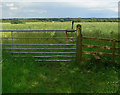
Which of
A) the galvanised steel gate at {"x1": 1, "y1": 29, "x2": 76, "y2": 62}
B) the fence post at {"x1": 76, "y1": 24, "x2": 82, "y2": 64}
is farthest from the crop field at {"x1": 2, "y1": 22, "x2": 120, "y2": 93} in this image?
the galvanised steel gate at {"x1": 1, "y1": 29, "x2": 76, "y2": 62}

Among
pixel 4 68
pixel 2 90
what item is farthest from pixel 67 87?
pixel 4 68

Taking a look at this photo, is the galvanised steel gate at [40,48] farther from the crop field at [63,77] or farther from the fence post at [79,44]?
the crop field at [63,77]

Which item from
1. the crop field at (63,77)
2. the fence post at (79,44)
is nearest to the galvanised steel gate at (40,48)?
the fence post at (79,44)

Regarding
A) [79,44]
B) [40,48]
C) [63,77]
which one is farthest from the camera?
[40,48]

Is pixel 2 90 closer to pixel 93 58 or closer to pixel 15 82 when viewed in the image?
pixel 15 82

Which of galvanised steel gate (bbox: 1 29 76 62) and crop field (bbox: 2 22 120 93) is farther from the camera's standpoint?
galvanised steel gate (bbox: 1 29 76 62)

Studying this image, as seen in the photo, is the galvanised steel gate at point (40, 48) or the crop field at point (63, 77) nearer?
the crop field at point (63, 77)

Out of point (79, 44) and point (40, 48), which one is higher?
point (79, 44)

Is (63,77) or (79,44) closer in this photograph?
(63,77)

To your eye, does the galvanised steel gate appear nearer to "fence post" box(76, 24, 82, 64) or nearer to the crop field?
"fence post" box(76, 24, 82, 64)

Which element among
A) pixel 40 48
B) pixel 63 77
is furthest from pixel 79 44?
pixel 63 77

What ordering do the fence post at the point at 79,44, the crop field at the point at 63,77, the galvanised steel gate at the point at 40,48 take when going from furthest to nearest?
the galvanised steel gate at the point at 40,48 < the fence post at the point at 79,44 < the crop field at the point at 63,77

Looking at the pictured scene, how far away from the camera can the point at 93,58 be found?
7.19 m

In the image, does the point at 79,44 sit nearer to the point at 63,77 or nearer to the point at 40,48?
the point at 40,48
